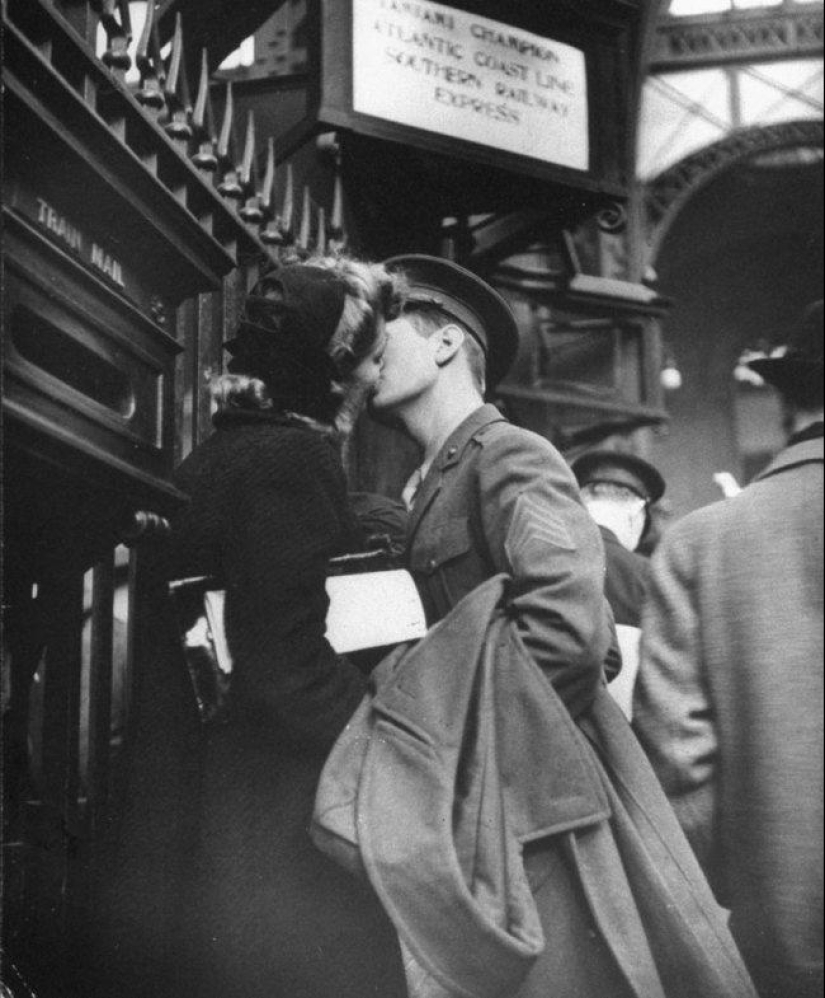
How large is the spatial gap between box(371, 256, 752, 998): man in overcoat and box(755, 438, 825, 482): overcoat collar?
0.34 m

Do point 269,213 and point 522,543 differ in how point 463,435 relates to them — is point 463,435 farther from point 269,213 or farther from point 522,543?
point 269,213

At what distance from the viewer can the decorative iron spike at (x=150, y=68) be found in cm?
261

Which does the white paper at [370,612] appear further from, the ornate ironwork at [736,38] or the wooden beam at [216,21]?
the ornate ironwork at [736,38]

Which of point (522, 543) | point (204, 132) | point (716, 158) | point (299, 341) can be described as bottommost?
point (522, 543)

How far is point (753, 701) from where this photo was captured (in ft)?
6.67

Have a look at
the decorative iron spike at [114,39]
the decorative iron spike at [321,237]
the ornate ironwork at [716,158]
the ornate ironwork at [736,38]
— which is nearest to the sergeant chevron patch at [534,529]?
the decorative iron spike at [114,39]

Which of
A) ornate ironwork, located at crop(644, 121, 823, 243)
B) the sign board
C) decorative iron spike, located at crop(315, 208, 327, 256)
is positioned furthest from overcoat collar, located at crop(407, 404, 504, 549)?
Result: ornate ironwork, located at crop(644, 121, 823, 243)

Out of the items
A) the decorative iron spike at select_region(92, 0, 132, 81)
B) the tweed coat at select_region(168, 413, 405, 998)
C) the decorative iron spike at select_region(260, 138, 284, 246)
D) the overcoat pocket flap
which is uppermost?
the decorative iron spike at select_region(92, 0, 132, 81)

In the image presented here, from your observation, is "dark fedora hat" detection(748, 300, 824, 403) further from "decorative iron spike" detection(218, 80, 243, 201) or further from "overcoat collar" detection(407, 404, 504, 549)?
"decorative iron spike" detection(218, 80, 243, 201)

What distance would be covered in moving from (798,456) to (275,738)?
1042mm

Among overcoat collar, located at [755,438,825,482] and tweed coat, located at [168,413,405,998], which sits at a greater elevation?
overcoat collar, located at [755,438,825,482]

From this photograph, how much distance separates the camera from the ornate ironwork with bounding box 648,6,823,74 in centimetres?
1074

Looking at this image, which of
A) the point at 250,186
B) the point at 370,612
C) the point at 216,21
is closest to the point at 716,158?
the point at 216,21

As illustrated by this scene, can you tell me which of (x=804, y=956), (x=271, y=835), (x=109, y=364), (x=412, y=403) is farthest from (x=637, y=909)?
(x=109, y=364)
